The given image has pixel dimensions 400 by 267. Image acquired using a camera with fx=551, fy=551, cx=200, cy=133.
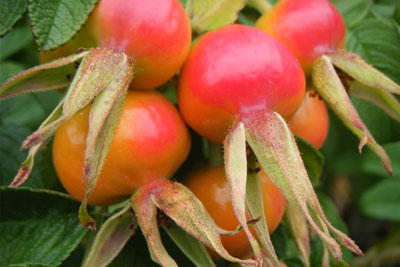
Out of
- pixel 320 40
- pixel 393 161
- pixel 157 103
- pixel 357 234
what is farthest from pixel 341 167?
pixel 157 103

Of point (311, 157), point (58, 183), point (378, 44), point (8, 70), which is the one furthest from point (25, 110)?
point (378, 44)

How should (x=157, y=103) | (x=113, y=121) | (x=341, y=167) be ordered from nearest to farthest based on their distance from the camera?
1. (x=113, y=121)
2. (x=157, y=103)
3. (x=341, y=167)

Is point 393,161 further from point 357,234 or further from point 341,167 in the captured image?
point 357,234

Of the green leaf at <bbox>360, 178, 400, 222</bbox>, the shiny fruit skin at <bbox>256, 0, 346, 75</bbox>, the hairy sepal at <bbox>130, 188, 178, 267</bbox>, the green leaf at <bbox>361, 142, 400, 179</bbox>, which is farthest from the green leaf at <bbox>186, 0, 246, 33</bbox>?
the green leaf at <bbox>360, 178, 400, 222</bbox>

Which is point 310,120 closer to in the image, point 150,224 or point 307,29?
point 307,29

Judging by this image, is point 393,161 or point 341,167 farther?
point 341,167

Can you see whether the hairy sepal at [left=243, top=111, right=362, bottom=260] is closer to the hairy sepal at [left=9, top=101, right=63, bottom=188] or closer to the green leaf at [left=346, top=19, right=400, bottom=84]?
the hairy sepal at [left=9, top=101, right=63, bottom=188]

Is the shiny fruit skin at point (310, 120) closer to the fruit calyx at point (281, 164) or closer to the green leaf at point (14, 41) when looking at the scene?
the fruit calyx at point (281, 164)

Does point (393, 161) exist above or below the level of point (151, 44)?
below
